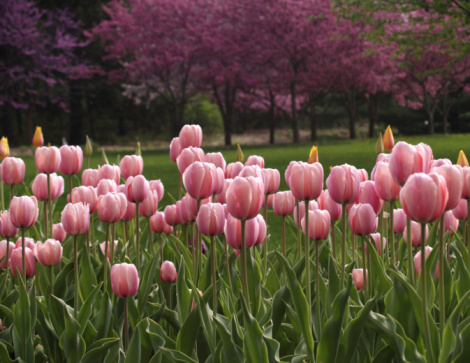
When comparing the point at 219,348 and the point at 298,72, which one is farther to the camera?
the point at 298,72

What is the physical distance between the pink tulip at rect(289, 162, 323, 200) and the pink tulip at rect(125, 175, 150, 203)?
0.58 metres

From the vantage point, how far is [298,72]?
24.5 m

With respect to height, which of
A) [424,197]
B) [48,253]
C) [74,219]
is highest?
[424,197]

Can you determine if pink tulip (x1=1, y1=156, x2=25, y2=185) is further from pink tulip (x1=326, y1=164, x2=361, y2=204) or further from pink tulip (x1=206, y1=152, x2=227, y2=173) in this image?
pink tulip (x1=326, y1=164, x2=361, y2=204)

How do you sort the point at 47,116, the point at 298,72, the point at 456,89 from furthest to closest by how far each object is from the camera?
the point at 456,89 < the point at 47,116 < the point at 298,72

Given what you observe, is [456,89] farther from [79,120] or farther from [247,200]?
[247,200]

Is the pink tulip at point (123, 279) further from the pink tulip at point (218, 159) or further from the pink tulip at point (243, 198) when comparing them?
the pink tulip at point (218, 159)

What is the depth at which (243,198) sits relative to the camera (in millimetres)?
1317

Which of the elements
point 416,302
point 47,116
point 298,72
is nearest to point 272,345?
point 416,302

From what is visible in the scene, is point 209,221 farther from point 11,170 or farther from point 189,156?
point 11,170

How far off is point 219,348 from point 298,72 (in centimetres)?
2379

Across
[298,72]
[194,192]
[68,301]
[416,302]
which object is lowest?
[68,301]

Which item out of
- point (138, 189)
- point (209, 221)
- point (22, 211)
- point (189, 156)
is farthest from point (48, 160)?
point (209, 221)

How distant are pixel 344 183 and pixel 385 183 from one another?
0.35 feet
